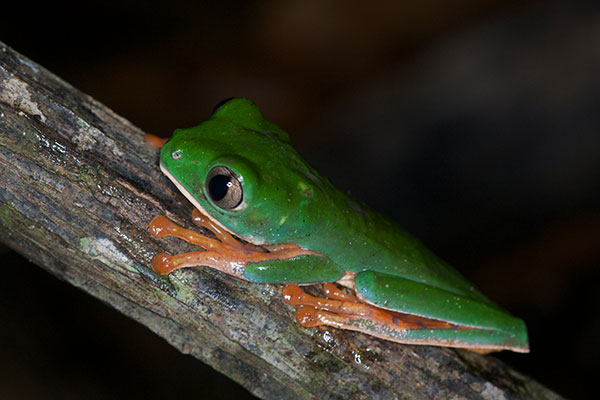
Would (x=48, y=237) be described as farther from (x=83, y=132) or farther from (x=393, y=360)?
(x=393, y=360)

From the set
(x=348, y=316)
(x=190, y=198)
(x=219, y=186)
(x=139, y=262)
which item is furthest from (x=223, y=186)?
(x=348, y=316)

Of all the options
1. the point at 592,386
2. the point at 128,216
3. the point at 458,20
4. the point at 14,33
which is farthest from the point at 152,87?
the point at 592,386

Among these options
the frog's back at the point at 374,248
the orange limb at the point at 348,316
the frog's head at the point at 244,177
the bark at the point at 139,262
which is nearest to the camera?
the bark at the point at 139,262

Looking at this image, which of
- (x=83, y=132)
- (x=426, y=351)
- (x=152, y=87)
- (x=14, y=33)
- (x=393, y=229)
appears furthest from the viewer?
(x=152, y=87)

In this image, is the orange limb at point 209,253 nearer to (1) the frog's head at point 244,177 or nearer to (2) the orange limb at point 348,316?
(1) the frog's head at point 244,177

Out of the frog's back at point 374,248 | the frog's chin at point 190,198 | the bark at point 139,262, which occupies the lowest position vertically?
the bark at point 139,262

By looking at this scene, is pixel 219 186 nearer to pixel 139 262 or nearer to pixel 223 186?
pixel 223 186

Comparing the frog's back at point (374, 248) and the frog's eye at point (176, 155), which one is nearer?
the frog's eye at point (176, 155)

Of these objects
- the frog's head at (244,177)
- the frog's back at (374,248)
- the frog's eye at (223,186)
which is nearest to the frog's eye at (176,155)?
the frog's head at (244,177)
